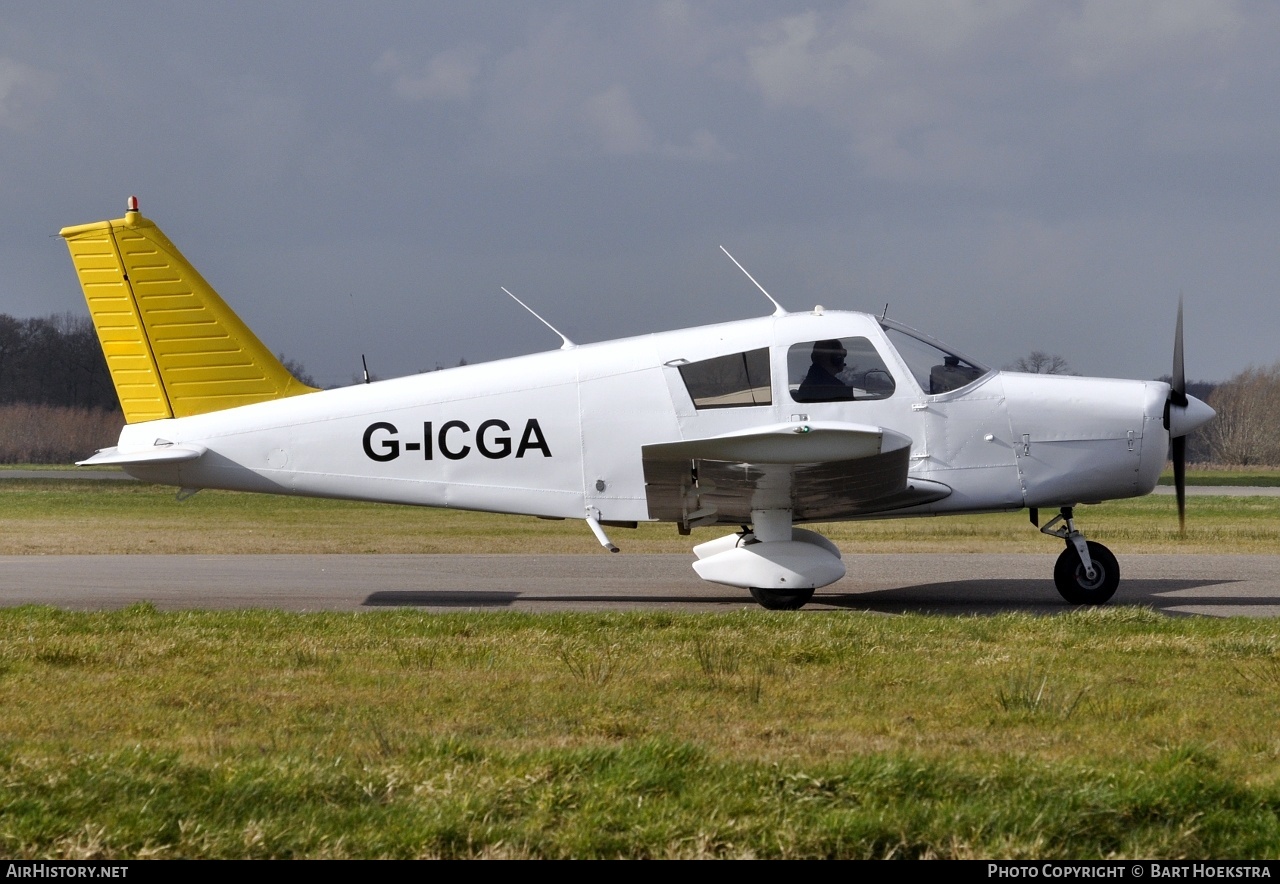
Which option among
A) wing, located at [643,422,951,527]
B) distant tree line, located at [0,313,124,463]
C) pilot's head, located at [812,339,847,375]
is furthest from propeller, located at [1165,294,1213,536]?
distant tree line, located at [0,313,124,463]

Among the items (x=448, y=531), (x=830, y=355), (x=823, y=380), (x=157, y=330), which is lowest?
(x=448, y=531)

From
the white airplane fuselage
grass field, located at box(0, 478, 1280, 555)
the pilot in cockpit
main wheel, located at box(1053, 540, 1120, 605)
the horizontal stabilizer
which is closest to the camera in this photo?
the pilot in cockpit

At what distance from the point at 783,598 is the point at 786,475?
4.24 ft

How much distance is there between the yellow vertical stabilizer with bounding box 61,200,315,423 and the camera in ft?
34.0

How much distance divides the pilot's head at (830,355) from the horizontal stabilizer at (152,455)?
5.33 m

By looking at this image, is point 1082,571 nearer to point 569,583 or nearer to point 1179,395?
point 1179,395

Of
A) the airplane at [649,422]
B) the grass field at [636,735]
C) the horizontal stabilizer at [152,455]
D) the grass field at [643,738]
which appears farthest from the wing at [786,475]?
the horizontal stabilizer at [152,455]

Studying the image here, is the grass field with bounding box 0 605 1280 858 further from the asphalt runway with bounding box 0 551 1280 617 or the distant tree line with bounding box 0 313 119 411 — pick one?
the distant tree line with bounding box 0 313 119 411

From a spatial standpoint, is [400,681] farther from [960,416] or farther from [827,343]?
[960,416]

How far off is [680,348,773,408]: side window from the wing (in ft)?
1.20

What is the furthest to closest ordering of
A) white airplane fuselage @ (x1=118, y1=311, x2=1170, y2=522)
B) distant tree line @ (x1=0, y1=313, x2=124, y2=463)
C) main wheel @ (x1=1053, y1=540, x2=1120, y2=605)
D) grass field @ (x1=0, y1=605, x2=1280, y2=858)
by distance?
distant tree line @ (x1=0, y1=313, x2=124, y2=463)
main wheel @ (x1=1053, y1=540, x2=1120, y2=605)
white airplane fuselage @ (x1=118, y1=311, x2=1170, y2=522)
grass field @ (x1=0, y1=605, x2=1280, y2=858)

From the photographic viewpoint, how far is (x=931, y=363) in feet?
32.3

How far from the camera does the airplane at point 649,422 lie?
31.6 feet

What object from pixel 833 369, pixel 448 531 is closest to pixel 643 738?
pixel 833 369
